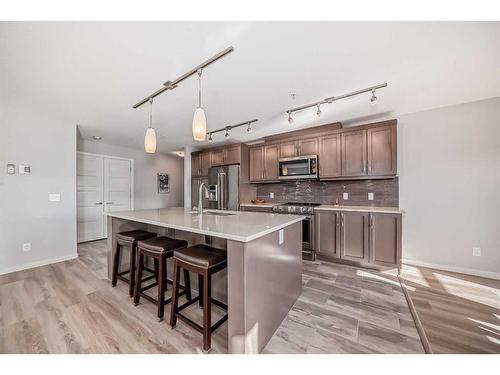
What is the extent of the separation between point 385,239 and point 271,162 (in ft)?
7.64

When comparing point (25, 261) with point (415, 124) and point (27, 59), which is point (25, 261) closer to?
point (27, 59)

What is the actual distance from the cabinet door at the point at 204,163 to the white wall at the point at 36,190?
94.4 inches

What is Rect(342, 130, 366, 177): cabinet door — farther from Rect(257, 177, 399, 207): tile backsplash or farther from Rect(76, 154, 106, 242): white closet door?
Rect(76, 154, 106, 242): white closet door

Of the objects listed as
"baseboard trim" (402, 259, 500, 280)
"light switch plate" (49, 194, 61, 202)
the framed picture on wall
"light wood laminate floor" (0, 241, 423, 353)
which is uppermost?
the framed picture on wall

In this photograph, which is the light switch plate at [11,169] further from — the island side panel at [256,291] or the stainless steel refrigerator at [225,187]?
the island side panel at [256,291]

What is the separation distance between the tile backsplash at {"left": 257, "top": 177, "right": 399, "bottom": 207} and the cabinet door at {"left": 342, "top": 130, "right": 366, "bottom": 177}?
1.15ft

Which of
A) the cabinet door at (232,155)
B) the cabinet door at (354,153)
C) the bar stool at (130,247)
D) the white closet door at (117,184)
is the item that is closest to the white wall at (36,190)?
the white closet door at (117,184)

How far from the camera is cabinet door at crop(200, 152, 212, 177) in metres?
4.79

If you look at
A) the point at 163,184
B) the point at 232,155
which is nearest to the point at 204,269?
the point at 232,155

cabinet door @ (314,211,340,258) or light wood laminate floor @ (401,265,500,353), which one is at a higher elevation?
cabinet door @ (314,211,340,258)

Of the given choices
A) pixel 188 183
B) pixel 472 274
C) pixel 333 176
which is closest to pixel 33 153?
pixel 188 183

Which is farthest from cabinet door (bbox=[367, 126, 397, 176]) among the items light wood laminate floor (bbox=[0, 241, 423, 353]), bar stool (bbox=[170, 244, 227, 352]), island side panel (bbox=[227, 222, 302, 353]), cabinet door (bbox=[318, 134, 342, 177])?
bar stool (bbox=[170, 244, 227, 352])

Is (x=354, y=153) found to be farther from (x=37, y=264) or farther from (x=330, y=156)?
(x=37, y=264)

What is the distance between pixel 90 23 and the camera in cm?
135
